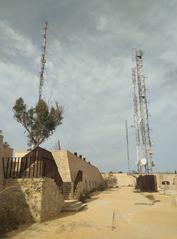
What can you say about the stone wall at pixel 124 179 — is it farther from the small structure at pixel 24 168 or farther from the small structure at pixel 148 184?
the small structure at pixel 24 168

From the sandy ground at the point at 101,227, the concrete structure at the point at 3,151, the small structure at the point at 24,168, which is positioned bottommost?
the sandy ground at the point at 101,227

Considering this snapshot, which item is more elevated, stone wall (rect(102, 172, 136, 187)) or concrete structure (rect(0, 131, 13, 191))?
concrete structure (rect(0, 131, 13, 191))

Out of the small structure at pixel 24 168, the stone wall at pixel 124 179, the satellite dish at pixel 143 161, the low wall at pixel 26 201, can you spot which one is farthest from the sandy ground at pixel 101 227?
the stone wall at pixel 124 179

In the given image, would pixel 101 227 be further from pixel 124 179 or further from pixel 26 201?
pixel 124 179

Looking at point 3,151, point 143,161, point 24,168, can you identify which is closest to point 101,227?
point 24,168

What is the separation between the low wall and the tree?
15.4m

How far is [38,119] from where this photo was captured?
2991 cm

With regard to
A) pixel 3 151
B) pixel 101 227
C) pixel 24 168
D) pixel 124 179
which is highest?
pixel 3 151

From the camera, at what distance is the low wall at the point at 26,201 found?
1342cm

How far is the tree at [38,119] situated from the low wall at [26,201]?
1538cm

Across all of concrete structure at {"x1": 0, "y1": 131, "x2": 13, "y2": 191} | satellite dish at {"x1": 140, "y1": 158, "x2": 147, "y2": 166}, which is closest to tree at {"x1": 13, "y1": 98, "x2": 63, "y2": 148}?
concrete structure at {"x1": 0, "y1": 131, "x2": 13, "y2": 191}

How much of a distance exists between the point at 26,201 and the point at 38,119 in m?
16.6

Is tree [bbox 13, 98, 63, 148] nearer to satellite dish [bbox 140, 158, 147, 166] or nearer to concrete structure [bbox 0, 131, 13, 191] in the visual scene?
concrete structure [bbox 0, 131, 13, 191]

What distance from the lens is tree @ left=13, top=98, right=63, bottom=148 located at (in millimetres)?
29859
